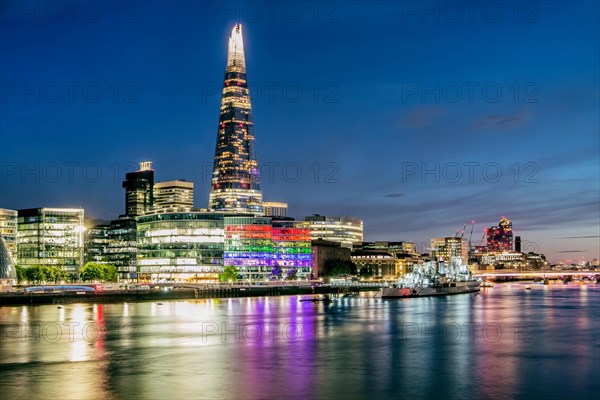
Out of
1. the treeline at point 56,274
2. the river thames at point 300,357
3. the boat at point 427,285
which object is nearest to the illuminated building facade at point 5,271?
the treeline at point 56,274

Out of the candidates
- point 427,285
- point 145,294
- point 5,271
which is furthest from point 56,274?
point 427,285

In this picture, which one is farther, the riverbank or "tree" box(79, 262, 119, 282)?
"tree" box(79, 262, 119, 282)

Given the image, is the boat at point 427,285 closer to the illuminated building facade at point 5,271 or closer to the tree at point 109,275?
the tree at point 109,275

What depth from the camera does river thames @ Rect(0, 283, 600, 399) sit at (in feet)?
145

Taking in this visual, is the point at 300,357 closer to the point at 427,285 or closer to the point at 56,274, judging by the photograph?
the point at 427,285

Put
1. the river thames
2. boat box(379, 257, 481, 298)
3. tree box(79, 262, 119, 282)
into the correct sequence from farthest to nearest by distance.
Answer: tree box(79, 262, 119, 282)
boat box(379, 257, 481, 298)
the river thames

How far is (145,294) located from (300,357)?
9744cm

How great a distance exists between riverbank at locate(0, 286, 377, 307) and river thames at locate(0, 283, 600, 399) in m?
35.3

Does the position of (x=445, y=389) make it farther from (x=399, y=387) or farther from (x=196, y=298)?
(x=196, y=298)

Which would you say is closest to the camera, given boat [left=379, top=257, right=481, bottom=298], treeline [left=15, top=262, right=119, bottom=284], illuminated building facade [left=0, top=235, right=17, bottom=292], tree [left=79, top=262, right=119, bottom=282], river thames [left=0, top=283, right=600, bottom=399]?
river thames [left=0, top=283, right=600, bottom=399]

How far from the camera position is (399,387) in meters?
45.1

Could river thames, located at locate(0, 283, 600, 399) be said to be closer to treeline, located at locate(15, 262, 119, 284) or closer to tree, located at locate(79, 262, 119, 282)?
treeline, located at locate(15, 262, 119, 284)

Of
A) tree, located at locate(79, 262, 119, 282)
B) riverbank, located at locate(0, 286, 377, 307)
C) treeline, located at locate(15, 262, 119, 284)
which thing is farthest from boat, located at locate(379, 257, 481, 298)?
treeline, located at locate(15, 262, 119, 284)

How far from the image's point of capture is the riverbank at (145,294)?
130m
